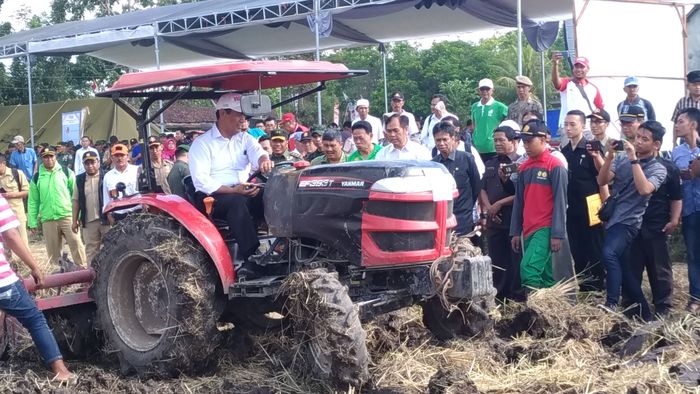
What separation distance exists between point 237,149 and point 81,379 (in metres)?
1.98

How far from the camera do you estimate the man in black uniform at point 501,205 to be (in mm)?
7875

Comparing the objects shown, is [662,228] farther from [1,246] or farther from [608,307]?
[1,246]

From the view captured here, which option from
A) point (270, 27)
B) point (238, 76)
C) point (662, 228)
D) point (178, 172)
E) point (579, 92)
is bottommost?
point (662, 228)

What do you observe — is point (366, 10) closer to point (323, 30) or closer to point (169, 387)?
point (323, 30)

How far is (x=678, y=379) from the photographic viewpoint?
4.89 metres

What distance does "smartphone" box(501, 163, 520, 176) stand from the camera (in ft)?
25.6

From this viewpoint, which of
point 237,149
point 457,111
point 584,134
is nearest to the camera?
point 237,149

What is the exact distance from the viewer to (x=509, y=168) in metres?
7.83

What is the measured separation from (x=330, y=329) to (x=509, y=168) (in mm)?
3395

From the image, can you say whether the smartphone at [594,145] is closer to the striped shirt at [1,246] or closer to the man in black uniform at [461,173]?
the man in black uniform at [461,173]

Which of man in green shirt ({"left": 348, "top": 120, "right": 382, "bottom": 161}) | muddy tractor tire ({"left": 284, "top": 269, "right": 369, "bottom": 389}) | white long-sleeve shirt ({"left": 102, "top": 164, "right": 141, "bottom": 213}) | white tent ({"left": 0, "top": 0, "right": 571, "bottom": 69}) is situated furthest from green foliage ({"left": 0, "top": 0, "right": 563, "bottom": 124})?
muddy tractor tire ({"left": 284, "top": 269, "right": 369, "bottom": 389})

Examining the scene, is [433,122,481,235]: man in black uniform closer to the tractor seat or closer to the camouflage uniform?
the tractor seat

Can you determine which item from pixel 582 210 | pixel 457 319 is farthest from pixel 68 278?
pixel 582 210

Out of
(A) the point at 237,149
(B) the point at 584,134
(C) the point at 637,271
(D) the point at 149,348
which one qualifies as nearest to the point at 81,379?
(D) the point at 149,348
